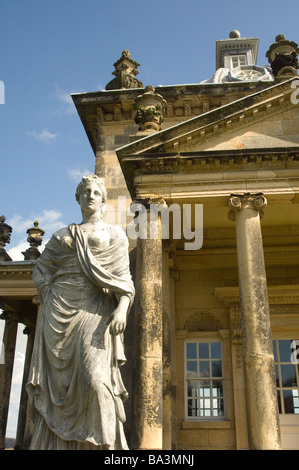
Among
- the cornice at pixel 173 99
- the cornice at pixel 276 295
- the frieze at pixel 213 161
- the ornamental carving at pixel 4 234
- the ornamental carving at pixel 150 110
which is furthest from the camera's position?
the ornamental carving at pixel 4 234

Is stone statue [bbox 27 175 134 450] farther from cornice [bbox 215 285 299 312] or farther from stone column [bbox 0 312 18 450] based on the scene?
stone column [bbox 0 312 18 450]

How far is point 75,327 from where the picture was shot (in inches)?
164

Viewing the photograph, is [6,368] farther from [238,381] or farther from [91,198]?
[91,198]

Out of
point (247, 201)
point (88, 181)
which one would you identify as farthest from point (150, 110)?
point (88, 181)

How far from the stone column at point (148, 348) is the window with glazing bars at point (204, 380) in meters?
5.02

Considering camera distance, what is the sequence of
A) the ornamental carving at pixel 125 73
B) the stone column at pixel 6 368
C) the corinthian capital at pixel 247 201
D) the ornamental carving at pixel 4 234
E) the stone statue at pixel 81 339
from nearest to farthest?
the stone statue at pixel 81 339 < the corinthian capital at pixel 247 201 < the ornamental carving at pixel 125 73 < the stone column at pixel 6 368 < the ornamental carving at pixel 4 234

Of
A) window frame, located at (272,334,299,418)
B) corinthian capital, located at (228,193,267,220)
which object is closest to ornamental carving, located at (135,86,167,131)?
corinthian capital, located at (228,193,267,220)

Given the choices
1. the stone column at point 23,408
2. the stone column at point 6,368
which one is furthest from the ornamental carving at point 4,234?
the stone column at point 23,408

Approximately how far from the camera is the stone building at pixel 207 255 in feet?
33.4

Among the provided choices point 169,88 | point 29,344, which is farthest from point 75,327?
point 29,344

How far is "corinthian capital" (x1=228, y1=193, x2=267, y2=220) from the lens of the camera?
11453 mm

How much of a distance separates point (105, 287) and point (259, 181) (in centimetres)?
815

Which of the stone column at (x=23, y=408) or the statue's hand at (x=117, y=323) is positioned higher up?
the stone column at (x=23, y=408)

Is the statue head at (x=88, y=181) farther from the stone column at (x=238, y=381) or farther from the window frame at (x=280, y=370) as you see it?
the window frame at (x=280, y=370)
